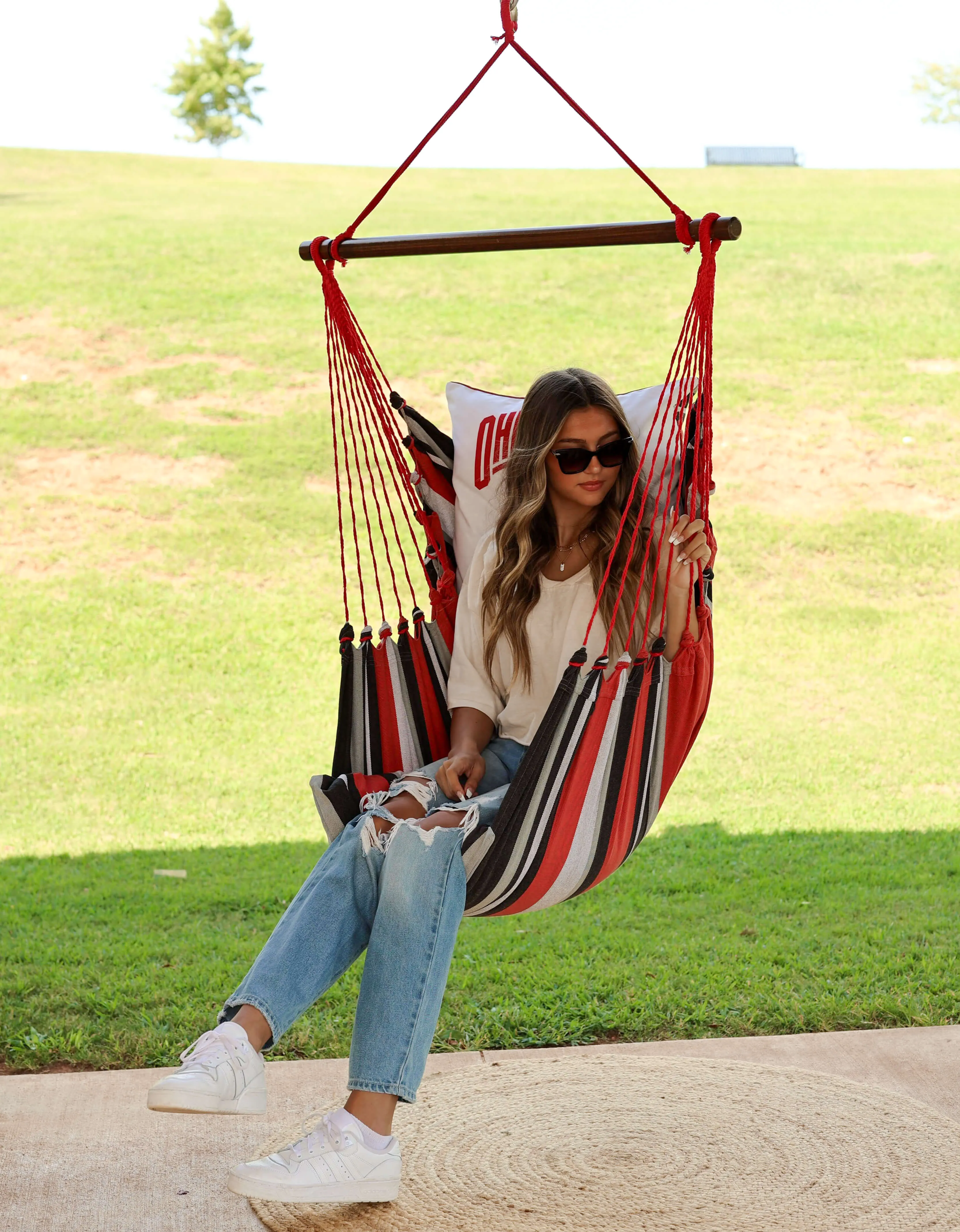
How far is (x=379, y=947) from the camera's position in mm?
1641

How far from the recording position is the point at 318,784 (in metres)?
1.88

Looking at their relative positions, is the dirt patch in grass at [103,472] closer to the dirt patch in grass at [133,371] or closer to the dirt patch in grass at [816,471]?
the dirt patch in grass at [133,371]

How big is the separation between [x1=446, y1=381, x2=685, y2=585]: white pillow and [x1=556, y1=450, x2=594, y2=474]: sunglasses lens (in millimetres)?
217

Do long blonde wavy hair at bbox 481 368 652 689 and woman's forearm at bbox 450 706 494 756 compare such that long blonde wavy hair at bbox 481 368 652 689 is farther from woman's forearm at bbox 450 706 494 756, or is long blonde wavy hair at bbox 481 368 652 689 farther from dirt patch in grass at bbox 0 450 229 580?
dirt patch in grass at bbox 0 450 229 580

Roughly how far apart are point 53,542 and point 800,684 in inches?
145

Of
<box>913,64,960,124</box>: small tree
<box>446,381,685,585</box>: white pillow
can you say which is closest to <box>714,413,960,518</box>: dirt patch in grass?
<box>446,381,685,585</box>: white pillow

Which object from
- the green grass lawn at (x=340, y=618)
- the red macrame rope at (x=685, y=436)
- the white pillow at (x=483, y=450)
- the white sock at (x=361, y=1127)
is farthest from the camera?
the green grass lawn at (x=340, y=618)

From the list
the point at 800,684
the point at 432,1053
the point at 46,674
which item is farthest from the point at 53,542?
the point at 432,1053

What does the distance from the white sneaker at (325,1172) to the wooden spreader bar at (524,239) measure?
120 centimetres

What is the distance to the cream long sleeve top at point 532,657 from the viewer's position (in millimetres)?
2061

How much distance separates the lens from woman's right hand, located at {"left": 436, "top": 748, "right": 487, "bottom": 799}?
6.28 ft

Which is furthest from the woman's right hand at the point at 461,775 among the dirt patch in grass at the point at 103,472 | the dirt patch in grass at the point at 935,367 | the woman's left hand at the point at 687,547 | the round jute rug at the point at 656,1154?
the dirt patch in grass at the point at 935,367

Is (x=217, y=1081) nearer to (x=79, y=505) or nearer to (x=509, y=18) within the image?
(x=509, y=18)

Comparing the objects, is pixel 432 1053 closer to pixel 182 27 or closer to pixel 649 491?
pixel 649 491
